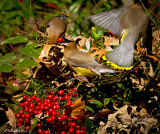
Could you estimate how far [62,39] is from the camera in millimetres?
1056

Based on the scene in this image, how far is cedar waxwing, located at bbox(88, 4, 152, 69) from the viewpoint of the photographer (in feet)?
3.26

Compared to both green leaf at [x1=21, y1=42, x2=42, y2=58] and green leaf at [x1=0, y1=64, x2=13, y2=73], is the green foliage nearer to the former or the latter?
green leaf at [x1=0, y1=64, x2=13, y2=73]

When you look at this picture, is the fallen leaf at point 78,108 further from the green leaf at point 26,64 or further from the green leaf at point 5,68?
the green leaf at point 5,68

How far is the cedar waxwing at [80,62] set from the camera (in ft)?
3.03

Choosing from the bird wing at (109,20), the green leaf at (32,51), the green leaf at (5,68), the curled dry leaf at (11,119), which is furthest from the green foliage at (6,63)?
the bird wing at (109,20)

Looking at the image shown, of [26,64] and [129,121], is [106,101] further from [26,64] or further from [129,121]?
[26,64]

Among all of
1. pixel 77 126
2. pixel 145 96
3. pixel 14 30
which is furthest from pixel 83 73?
pixel 14 30

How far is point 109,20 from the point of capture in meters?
Result: 1.12

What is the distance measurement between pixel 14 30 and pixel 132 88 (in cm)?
86

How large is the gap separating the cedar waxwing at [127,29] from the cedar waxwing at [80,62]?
112mm

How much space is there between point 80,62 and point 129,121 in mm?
396

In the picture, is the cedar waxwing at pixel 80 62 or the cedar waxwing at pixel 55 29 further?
the cedar waxwing at pixel 55 29

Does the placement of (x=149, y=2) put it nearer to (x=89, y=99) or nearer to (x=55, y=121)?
(x=89, y=99)

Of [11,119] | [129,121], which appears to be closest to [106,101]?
[129,121]
